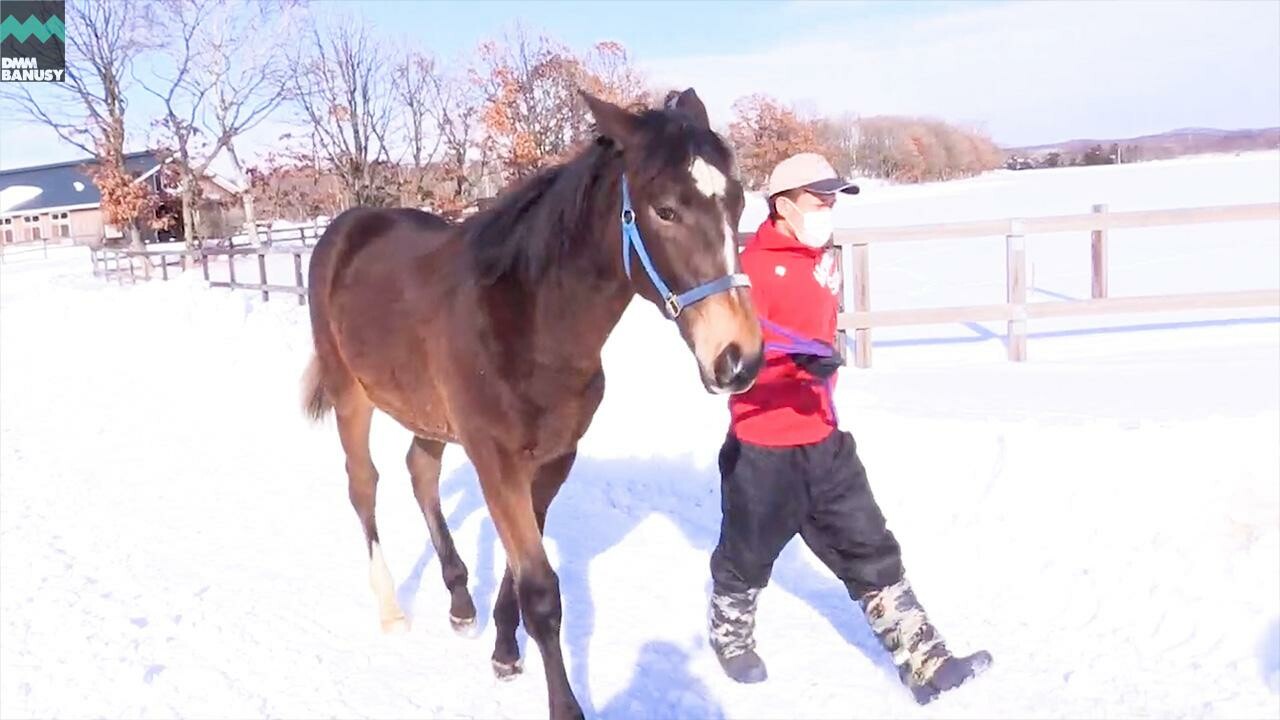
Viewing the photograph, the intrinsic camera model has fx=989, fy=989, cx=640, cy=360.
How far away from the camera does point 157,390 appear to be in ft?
33.3

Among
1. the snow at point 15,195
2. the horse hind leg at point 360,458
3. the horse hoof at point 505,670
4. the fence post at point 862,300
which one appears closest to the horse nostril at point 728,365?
the horse hoof at point 505,670

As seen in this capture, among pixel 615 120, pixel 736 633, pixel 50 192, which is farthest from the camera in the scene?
pixel 50 192

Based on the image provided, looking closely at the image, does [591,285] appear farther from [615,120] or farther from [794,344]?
[794,344]

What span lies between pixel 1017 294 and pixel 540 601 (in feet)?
19.5

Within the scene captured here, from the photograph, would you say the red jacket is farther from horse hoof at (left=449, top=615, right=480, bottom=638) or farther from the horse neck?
horse hoof at (left=449, top=615, right=480, bottom=638)

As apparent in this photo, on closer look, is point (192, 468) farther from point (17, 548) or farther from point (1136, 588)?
point (1136, 588)

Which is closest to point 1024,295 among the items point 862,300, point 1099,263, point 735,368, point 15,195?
point 1099,263

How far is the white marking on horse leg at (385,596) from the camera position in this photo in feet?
13.9

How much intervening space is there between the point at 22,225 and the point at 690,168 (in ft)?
252

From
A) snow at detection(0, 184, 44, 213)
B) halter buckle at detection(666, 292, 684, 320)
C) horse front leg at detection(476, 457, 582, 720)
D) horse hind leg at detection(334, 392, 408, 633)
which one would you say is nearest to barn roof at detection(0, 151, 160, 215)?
snow at detection(0, 184, 44, 213)

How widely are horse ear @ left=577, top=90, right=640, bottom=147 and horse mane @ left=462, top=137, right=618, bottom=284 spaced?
152 mm

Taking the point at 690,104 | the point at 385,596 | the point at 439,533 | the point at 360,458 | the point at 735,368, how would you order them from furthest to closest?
the point at 360,458 → the point at 439,533 → the point at 385,596 → the point at 690,104 → the point at 735,368

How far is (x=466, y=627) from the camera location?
4227 mm

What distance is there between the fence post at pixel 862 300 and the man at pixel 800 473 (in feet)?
15.9
